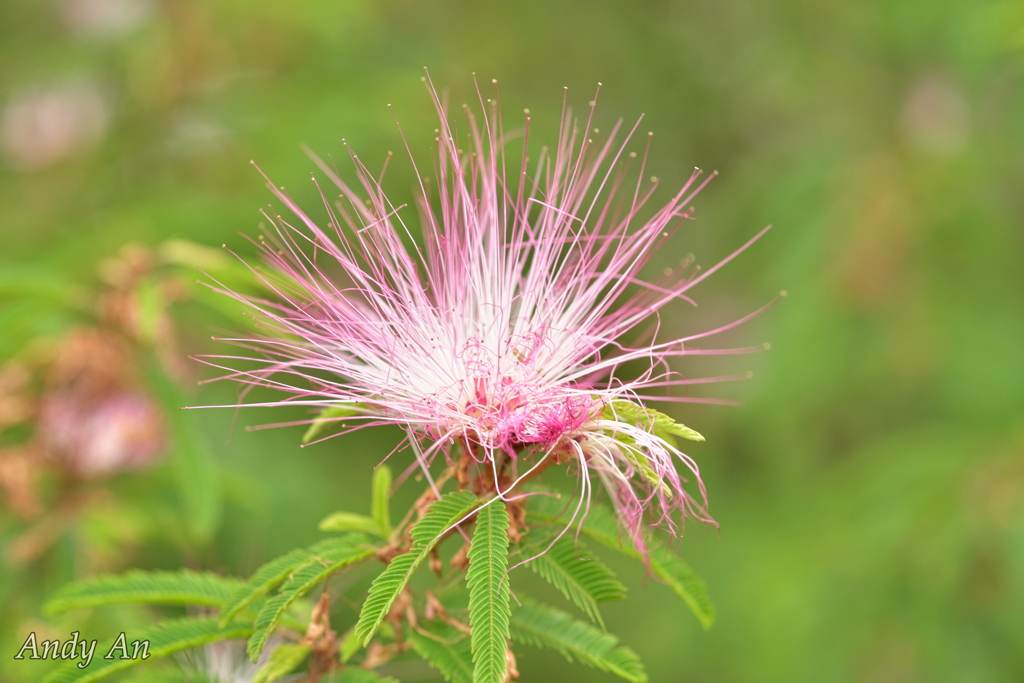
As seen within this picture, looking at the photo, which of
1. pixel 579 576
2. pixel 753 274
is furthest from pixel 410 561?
pixel 753 274

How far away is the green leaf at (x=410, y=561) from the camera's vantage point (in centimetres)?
190

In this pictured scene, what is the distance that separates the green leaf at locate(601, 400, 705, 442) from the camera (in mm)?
2127

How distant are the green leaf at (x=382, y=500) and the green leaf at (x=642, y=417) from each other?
0.58m

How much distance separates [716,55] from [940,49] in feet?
8.18

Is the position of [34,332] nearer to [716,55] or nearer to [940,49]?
[940,49]

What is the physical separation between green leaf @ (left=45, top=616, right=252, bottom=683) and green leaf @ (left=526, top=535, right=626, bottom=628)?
2.41 ft

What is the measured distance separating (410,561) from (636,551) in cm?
57

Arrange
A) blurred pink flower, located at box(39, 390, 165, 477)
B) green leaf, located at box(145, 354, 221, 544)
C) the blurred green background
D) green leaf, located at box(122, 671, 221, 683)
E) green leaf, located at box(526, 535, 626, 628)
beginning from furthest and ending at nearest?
the blurred green background → blurred pink flower, located at box(39, 390, 165, 477) → green leaf, located at box(145, 354, 221, 544) → green leaf, located at box(122, 671, 221, 683) → green leaf, located at box(526, 535, 626, 628)

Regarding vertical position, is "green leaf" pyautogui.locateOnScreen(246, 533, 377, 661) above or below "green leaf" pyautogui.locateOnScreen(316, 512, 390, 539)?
below

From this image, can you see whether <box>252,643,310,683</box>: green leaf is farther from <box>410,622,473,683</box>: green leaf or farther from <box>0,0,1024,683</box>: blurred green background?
<box>0,0,1024,683</box>: blurred green background

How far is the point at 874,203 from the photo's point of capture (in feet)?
20.4

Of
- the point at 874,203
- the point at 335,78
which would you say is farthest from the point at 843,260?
the point at 335,78

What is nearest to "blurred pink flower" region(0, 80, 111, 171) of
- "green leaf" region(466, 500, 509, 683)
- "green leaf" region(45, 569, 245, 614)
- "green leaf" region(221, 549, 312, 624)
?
"green leaf" region(45, 569, 245, 614)

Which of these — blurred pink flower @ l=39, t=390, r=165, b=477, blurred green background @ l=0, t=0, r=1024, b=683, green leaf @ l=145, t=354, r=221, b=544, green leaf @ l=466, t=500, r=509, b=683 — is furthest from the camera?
blurred green background @ l=0, t=0, r=1024, b=683
